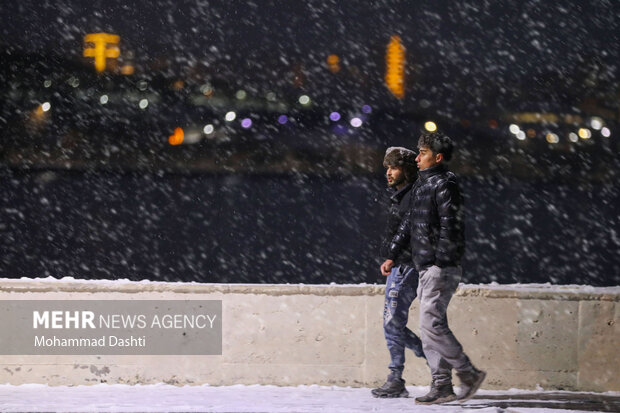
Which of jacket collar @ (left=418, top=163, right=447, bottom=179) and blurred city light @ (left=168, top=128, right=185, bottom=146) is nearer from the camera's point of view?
jacket collar @ (left=418, top=163, right=447, bottom=179)

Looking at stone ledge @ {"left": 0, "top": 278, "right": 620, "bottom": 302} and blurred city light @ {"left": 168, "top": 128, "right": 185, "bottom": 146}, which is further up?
blurred city light @ {"left": 168, "top": 128, "right": 185, "bottom": 146}

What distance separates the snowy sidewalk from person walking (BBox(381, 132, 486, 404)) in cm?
22

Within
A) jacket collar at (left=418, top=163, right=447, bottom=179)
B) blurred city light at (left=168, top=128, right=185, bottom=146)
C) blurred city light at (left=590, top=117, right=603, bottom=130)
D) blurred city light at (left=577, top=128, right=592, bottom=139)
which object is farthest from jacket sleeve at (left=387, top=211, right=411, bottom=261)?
blurred city light at (left=168, top=128, right=185, bottom=146)

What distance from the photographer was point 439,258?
6.19 metres

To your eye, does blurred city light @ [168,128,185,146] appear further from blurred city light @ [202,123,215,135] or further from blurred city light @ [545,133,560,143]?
blurred city light @ [545,133,560,143]

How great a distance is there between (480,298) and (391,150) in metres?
1.43

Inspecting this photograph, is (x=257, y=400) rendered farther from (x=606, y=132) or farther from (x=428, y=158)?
(x=606, y=132)

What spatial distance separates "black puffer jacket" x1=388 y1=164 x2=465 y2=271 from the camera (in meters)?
6.20

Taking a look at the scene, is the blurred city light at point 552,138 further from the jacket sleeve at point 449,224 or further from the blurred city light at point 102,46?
the jacket sleeve at point 449,224

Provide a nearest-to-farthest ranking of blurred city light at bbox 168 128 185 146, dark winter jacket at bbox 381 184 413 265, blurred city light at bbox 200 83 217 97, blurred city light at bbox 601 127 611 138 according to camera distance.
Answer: dark winter jacket at bbox 381 184 413 265, blurred city light at bbox 601 127 611 138, blurred city light at bbox 200 83 217 97, blurred city light at bbox 168 128 185 146

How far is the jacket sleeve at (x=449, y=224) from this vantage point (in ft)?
20.3

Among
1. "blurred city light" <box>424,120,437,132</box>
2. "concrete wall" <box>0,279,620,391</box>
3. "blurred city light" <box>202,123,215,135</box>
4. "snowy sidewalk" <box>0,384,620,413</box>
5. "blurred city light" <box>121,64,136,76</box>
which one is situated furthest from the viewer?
"blurred city light" <box>202,123,215,135</box>

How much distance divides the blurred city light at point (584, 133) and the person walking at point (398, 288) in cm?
5635

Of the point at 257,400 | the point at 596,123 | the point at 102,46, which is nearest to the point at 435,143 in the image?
the point at 257,400
